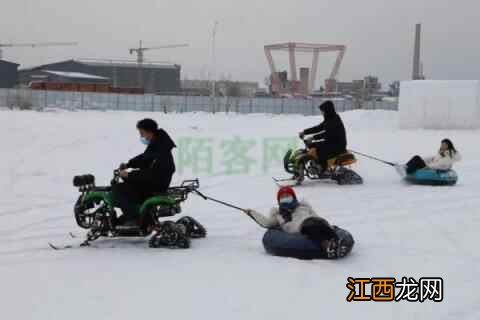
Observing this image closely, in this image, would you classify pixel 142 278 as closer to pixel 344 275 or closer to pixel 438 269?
pixel 344 275

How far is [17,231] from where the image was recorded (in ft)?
28.5

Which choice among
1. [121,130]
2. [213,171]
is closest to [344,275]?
[213,171]

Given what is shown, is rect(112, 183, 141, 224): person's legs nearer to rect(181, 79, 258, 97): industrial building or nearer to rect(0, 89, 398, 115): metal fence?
rect(0, 89, 398, 115): metal fence

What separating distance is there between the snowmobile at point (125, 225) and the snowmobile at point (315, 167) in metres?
5.75

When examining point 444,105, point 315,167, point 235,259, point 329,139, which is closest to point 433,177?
point 329,139

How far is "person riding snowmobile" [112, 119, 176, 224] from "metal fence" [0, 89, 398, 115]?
104ft

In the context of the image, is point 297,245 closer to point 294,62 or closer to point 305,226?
point 305,226

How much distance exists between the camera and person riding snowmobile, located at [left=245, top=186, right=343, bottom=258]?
23.0 feet

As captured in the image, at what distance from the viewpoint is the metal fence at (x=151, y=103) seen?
136 feet

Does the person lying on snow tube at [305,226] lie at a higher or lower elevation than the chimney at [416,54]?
lower

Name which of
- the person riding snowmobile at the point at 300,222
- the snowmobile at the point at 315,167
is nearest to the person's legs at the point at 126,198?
the person riding snowmobile at the point at 300,222

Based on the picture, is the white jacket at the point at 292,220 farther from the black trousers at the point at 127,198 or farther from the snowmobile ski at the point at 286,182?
the snowmobile ski at the point at 286,182

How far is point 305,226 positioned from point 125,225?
211 cm

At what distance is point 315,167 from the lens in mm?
13281
